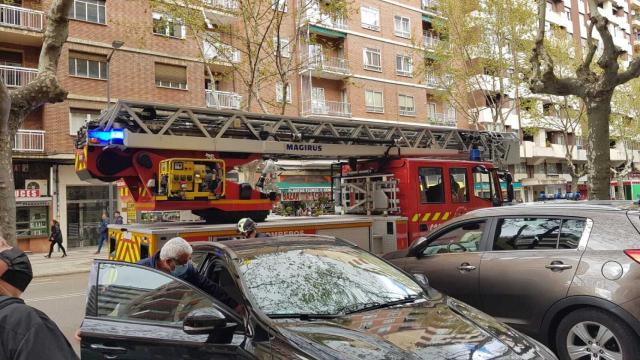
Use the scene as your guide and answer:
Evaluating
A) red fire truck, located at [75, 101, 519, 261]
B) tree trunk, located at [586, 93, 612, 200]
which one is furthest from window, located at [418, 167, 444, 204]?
tree trunk, located at [586, 93, 612, 200]

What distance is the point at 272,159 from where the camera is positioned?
8.95 m

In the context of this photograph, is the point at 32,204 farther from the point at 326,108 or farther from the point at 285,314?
the point at 285,314

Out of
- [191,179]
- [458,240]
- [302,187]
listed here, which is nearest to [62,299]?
[191,179]

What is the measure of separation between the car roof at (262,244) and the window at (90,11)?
2181 cm

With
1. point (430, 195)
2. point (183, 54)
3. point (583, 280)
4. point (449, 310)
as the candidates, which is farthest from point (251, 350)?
point (183, 54)

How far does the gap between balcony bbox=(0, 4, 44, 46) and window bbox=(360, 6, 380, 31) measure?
1880 cm

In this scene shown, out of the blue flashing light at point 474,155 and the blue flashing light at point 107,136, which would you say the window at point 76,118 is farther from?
the blue flashing light at point 474,155

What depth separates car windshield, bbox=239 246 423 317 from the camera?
10.7ft

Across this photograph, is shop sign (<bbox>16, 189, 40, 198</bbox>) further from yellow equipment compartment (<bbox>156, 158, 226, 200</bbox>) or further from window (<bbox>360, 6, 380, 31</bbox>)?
window (<bbox>360, 6, 380, 31</bbox>)

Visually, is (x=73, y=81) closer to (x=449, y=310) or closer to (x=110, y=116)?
(x=110, y=116)

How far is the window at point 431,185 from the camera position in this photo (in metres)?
9.35

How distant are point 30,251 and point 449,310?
2211 centimetres

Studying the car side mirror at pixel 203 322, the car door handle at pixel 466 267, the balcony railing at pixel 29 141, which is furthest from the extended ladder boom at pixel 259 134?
the balcony railing at pixel 29 141

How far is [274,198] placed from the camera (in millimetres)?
8344
